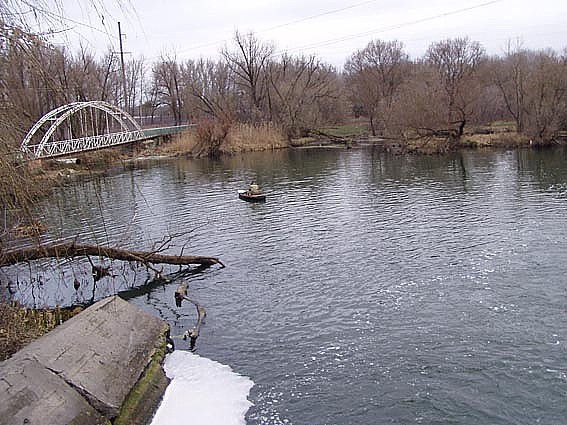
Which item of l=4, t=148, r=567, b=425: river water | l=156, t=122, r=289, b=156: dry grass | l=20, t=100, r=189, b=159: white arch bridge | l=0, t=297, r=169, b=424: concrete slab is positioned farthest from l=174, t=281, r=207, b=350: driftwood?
l=156, t=122, r=289, b=156: dry grass

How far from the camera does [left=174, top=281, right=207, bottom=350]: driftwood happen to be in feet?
35.3

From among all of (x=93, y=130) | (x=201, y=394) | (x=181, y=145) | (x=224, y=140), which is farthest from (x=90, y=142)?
(x=201, y=394)

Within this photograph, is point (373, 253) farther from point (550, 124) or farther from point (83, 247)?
point (550, 124)

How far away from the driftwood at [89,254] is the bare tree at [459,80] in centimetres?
3664

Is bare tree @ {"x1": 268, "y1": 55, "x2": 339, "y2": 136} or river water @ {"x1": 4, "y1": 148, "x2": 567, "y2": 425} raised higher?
bare tree @ {"x1": 268, "y1": 55, "x2": 339, "y2": 136}

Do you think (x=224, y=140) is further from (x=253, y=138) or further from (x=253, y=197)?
(x=253, y=197)

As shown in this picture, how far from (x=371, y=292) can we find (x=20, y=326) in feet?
23.7

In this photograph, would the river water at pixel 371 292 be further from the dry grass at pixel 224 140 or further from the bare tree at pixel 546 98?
the dry grass at pixel 224 140

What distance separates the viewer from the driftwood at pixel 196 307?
1077 centimetres

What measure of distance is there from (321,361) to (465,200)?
15.4 metres

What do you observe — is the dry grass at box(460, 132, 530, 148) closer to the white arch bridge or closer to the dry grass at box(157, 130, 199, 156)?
the dry grass at box(157, 130, 199, 156)

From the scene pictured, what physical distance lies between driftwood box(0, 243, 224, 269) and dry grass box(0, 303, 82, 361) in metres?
1.44

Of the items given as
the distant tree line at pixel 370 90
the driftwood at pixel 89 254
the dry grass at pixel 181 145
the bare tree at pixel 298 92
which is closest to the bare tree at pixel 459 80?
the distant tree line at pixel 370 90

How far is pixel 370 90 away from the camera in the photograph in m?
63.2
